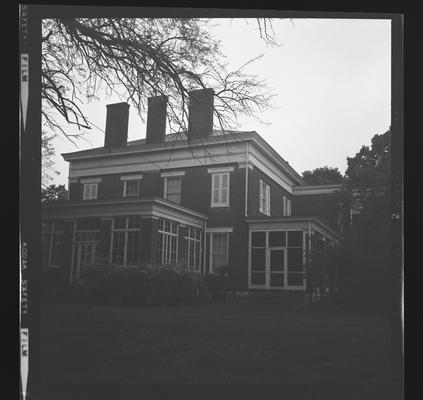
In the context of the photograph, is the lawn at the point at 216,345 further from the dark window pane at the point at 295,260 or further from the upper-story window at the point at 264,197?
the upper-story window at the point at 264,197

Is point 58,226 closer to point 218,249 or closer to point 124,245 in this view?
point 124,245

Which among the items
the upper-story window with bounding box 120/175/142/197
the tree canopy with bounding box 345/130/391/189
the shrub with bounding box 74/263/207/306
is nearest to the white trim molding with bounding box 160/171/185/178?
the upper-story window with bounding box 120/175/142/197

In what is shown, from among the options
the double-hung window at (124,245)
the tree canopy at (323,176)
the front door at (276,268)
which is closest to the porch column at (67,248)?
the double-hung window at (124,245)

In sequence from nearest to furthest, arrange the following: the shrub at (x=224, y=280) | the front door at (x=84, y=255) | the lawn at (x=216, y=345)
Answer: the lawn at (x=216, y=345) → the front door at (x=84, y=255) → the shrub at (x=224, y=280)

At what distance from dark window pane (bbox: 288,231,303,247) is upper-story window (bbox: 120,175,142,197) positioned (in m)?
1.46

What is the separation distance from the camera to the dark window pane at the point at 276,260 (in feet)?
14.5

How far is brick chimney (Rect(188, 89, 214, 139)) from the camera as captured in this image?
4.36m

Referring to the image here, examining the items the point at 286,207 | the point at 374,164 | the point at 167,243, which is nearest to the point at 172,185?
the point at 167,243

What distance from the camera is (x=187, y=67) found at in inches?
172

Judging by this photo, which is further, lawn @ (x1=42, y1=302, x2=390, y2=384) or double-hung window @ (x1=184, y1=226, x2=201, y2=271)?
double-hung window @ (x1=184, y1=226, x2=201, y2=271)

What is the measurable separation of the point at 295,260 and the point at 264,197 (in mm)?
673

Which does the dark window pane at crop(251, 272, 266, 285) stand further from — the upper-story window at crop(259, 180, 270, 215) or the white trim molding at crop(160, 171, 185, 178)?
the white trim molding at crop(160, 171, 185, 178)

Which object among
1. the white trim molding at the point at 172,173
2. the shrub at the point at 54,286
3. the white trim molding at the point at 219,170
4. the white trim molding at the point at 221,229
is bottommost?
the shrub at the point at 54,286

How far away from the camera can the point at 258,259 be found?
446 centimetres
